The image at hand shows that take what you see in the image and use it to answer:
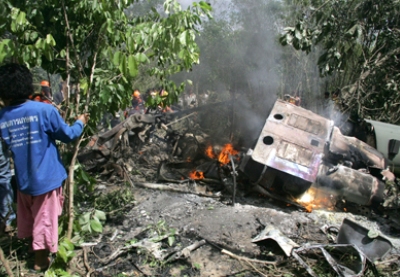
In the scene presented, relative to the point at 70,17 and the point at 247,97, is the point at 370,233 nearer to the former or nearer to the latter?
the point at 70,17

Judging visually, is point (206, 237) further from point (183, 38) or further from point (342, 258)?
point (183, 38)

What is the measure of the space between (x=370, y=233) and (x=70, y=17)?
435 cm

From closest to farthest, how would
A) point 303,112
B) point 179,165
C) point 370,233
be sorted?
1. point 370,233
2. point 303,112
3. point 179,165

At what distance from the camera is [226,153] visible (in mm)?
6930

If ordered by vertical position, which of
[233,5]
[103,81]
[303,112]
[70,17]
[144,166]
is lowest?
[144,166]

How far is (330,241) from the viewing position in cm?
432

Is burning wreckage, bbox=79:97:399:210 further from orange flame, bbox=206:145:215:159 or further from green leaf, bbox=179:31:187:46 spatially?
green leaf, bbox=179:31:187:46

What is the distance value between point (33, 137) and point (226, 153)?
15.7ft

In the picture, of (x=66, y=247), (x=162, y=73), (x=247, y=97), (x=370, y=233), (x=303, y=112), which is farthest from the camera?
(x=247, y=97)

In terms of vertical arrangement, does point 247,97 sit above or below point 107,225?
above

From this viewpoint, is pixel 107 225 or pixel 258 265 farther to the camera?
pixel 107 225

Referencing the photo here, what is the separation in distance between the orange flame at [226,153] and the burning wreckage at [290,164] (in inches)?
0.9

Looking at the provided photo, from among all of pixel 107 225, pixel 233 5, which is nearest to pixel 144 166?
pixel 107 225

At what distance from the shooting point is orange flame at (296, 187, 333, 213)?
5.50 m
